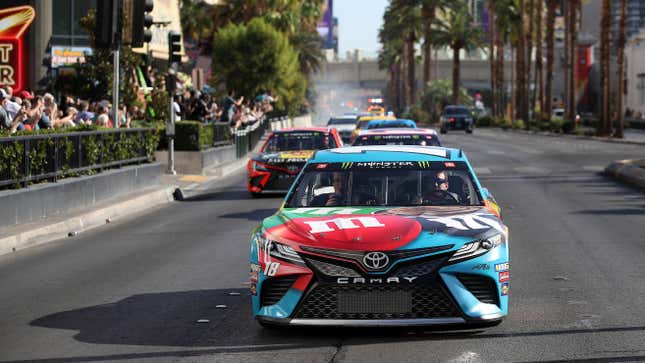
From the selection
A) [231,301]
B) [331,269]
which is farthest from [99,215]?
[331,269]

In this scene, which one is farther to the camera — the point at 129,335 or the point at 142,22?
the point at 142,22

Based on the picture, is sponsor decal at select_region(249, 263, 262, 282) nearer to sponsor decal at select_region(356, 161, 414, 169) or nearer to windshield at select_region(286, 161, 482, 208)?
windshield at select_region(286, 161, 482, 208)

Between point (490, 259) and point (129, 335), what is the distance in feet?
9.26

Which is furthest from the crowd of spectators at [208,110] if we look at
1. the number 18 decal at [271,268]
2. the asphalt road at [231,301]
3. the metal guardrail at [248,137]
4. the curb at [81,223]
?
the number 18 decal at [271,268]

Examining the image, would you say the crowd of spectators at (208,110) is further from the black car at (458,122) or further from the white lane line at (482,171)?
the black car at (458,122)

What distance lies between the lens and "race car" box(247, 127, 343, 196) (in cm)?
2462

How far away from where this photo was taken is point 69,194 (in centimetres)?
2059

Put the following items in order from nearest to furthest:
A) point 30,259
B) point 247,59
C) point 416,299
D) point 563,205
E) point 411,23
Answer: point 416,299, point 30,259, point 563,205, point 247,59, point 411,23

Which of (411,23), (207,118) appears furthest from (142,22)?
(411,23)

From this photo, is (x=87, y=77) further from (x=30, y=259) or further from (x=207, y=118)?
(x=30, y=259)

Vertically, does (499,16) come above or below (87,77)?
above

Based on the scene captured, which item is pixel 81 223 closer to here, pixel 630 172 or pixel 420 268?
pixel 420 268

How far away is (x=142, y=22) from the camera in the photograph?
1047 inches

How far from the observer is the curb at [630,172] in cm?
2814
